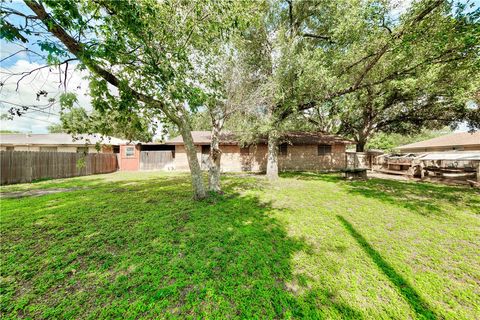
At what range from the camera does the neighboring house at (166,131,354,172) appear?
17031 mm

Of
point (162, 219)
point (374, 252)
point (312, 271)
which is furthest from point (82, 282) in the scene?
point (374, 252)

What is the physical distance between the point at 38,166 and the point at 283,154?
17.4 meters

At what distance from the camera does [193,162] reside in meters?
5.80

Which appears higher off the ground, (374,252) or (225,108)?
(225,108)

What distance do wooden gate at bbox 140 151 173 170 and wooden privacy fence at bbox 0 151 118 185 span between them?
378cm

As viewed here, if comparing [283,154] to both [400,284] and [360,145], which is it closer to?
[360,145]

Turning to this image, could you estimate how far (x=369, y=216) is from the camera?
4875mm

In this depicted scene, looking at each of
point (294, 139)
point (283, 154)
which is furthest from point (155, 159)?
point (294, 139)

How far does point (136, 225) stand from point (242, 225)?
97.7 inches

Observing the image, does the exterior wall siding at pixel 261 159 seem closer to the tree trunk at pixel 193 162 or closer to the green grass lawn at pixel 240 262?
the tree trunk at pixel 193 162

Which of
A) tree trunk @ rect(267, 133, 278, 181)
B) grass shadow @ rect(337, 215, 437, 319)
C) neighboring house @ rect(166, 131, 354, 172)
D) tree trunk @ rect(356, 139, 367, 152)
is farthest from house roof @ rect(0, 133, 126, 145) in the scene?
tree trunk @ rect(356, 139, 367, 152)

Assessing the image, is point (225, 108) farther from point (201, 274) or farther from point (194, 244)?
point (201, 274)

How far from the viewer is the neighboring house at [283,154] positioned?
17.0 meters

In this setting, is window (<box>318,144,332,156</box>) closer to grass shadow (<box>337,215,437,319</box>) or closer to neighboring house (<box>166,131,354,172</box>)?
neighboring house (<box>166,131,354,172</box>)
